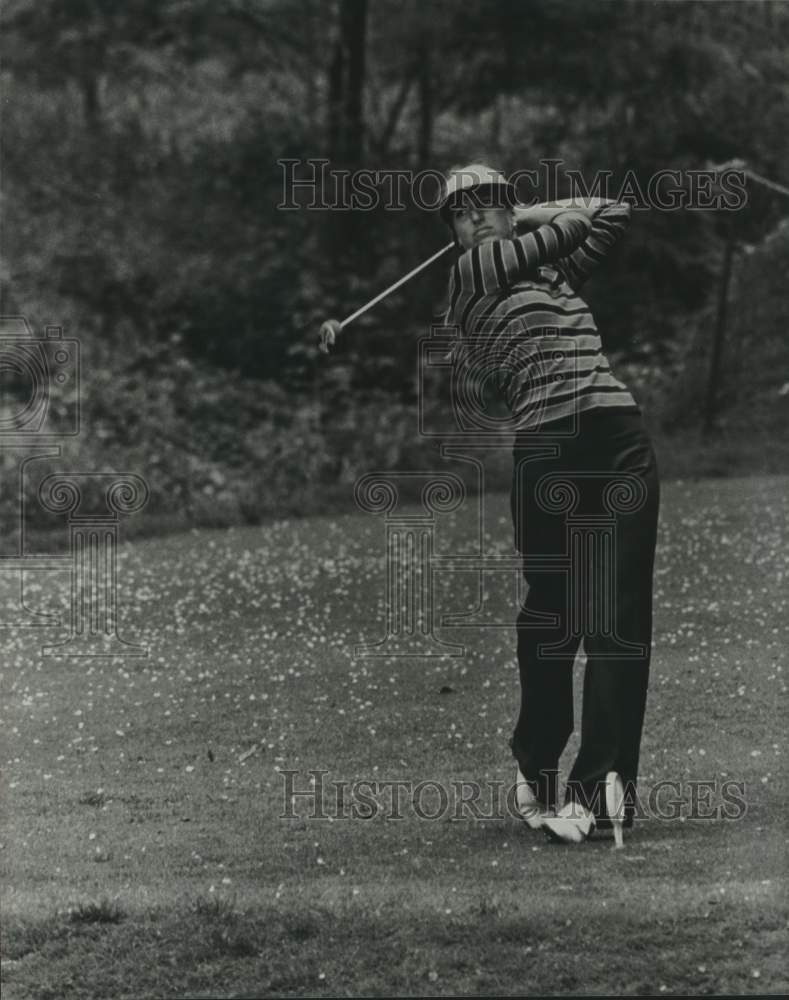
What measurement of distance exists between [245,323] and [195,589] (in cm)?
793

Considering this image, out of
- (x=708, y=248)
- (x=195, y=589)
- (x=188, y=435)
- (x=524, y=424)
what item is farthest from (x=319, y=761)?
(x=708, y=248)

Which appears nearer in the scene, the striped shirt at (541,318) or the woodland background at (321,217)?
the striped shirt at (541,318)

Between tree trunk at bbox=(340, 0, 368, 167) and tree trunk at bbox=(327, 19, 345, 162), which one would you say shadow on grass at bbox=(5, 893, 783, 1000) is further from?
tree trunk at bbox=(327, 19, 345, 162)

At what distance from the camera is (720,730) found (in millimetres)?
6859

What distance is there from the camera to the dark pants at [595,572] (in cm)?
563

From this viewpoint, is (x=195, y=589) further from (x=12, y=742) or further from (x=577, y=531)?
(x=577, y=531)

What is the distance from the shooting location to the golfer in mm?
5645

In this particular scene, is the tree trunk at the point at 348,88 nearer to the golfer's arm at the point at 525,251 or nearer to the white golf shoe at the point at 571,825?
the golfer's arm at the point at 525,251

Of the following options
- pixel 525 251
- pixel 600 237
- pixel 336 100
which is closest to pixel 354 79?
pixel 336 100

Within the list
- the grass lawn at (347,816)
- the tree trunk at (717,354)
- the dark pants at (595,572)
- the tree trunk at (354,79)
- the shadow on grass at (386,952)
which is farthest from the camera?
the tree trunk at (354,79)

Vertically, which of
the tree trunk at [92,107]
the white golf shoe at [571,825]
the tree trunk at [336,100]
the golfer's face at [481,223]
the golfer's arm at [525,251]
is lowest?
the white golf shoe at [571,825]

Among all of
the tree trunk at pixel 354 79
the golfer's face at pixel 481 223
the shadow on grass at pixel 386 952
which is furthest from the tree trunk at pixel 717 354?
the shadow on grass at pixel 386 952

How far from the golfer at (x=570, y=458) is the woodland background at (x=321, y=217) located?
648cm

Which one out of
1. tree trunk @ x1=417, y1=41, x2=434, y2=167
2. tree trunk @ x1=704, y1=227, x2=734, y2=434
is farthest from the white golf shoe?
tree trunk @ x1=417, y1=41, x2=434, y2=167
